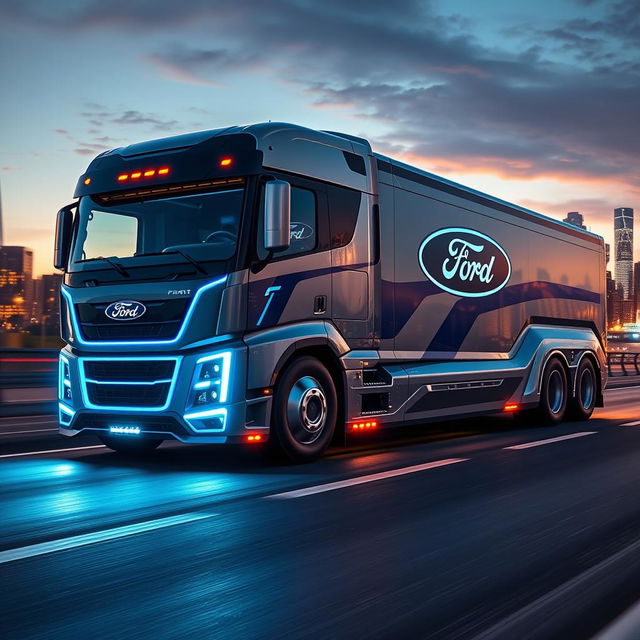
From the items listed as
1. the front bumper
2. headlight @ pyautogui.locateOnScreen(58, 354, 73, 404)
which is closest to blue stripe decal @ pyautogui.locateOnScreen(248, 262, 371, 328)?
the front bumper

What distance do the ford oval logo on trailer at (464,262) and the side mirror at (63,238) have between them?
4042 millimetres

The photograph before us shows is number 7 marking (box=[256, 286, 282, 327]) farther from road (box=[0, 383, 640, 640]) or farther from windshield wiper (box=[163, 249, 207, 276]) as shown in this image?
road (box=[0, 383, 640, 640])

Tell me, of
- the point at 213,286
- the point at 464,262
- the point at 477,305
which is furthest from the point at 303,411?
the point at 477,305

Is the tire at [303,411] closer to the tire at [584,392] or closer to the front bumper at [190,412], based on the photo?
the front bumper at [190,412]

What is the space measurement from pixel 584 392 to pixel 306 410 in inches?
319

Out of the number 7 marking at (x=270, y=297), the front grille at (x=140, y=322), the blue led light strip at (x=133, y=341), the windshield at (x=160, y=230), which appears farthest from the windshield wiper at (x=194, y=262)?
the number 7 marking at (x=270, y=297)

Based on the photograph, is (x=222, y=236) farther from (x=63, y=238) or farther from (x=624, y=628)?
(x=624, y=628)

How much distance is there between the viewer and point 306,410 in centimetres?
926

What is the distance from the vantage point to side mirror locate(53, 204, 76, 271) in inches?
392

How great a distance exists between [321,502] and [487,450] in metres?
4.25

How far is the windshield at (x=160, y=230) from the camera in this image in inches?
348

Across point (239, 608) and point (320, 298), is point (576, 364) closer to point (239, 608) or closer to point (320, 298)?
point (320, 298)

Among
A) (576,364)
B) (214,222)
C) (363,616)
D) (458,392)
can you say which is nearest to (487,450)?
(458,392)

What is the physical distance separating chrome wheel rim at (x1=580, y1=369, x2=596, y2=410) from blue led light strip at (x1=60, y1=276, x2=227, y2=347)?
899cm
